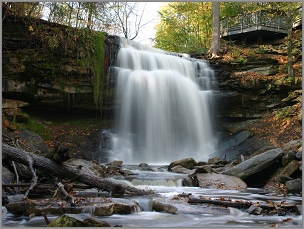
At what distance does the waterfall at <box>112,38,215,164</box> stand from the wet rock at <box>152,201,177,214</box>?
24.0 ft

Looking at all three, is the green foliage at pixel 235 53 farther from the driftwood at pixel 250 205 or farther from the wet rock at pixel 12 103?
the driftwood at pixel 250 205

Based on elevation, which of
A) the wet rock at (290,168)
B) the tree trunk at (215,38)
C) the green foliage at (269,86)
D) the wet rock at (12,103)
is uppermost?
the tree trunk at (215,38)

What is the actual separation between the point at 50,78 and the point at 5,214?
338 inches

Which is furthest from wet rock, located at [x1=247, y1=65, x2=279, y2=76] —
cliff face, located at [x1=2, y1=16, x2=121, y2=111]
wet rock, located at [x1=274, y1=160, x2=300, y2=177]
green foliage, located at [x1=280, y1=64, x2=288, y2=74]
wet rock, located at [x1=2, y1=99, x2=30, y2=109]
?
wet rock, located at [x1=2, y1=99, x2=30, y2=109]

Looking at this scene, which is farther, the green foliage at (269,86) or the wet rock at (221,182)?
the green foliage at (269,86)

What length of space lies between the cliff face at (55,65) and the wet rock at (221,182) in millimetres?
6931

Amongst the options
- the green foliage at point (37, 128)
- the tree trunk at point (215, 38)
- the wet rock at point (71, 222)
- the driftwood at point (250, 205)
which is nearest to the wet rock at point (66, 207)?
the wet rock at point (71, 222)

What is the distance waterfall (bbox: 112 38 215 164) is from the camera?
46.0 feet

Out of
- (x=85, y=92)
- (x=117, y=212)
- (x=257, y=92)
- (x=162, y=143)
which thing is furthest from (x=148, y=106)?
(x=117, y=212)

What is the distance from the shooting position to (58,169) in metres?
6.16

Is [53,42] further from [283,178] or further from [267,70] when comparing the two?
[267,70]

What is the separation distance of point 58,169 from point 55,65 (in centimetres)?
752

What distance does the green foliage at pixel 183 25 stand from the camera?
25953 millimetres

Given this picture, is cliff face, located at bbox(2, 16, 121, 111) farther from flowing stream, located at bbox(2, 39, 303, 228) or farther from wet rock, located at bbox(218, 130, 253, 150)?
wet rock, located at bbox(218, 130, 253, 150)
